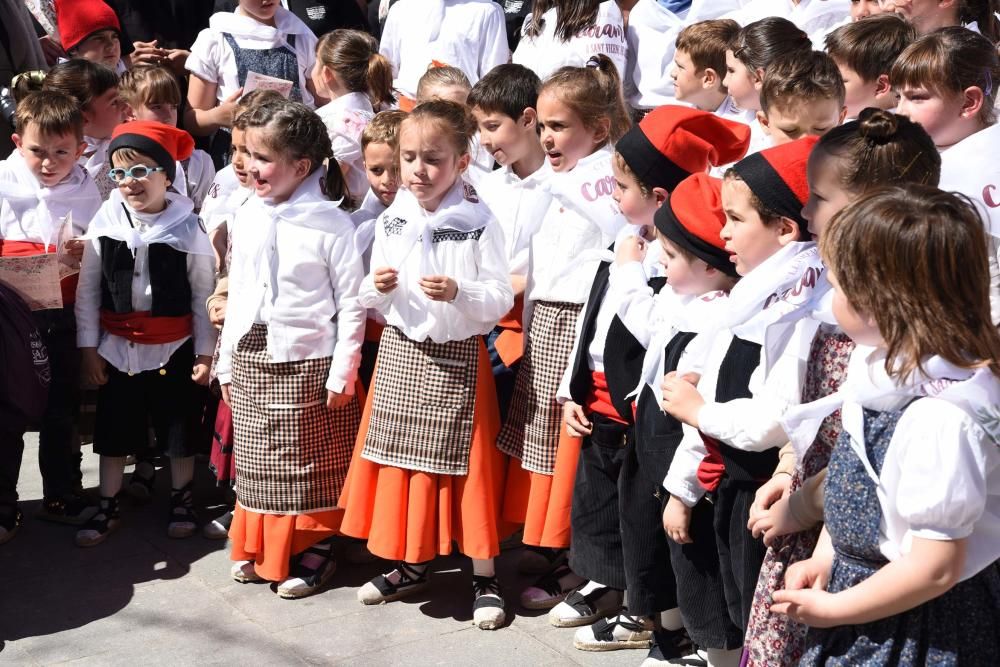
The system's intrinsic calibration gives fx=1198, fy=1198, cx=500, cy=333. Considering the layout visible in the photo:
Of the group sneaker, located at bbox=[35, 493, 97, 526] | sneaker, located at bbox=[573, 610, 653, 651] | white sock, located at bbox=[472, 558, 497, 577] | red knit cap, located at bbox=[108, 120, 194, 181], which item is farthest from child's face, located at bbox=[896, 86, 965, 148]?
sneaker, located at bbox=[35, 493, 97, 526]

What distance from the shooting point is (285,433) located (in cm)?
432

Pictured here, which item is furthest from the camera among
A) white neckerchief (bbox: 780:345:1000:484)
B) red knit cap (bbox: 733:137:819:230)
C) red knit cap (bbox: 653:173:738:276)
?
red knit cap (bbox: 653:173:738:276)

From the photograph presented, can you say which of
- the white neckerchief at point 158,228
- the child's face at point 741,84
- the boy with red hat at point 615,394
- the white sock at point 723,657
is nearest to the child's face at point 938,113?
the boy with red hat at point 615,394

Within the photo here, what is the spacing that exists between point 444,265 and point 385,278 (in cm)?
22

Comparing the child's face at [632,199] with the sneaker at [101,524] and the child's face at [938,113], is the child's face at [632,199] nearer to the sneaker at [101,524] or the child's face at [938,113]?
the child's face at [938,113]

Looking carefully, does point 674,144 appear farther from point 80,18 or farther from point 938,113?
point 80,18

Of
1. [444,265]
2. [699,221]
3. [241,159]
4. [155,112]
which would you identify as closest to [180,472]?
[241,159]

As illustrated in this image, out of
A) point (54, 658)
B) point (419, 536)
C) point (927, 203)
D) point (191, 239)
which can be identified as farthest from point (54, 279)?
point (927, 203)

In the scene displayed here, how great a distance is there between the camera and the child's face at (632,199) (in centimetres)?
354

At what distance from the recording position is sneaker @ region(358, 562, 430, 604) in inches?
168

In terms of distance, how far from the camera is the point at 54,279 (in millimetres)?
4621

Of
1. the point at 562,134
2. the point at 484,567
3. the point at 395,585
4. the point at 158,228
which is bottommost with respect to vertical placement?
the point at 395,585

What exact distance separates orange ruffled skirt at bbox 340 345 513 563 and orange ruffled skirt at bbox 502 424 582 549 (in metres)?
0.09

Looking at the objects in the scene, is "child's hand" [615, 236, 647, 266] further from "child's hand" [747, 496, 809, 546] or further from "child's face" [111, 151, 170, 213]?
"child's face" [111, 151, 170, 213]
